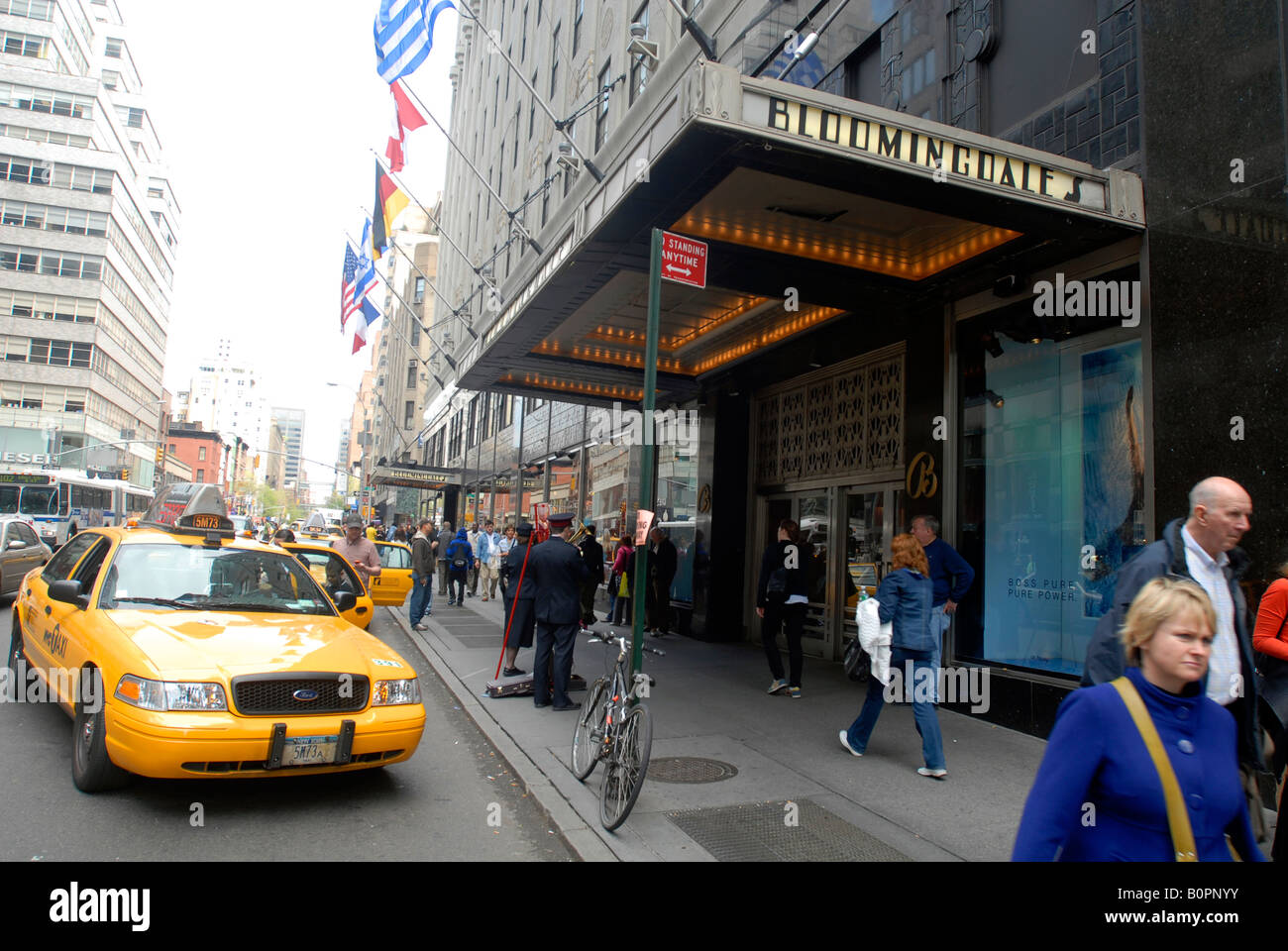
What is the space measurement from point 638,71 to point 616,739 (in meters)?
14.0

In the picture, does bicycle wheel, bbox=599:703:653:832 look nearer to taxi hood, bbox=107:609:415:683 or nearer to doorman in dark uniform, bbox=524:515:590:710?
taxi hood, bbox=107:609:415:683

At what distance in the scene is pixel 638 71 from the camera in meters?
15.7

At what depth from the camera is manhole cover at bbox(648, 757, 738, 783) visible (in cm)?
591

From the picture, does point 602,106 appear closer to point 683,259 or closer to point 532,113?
point 532,113

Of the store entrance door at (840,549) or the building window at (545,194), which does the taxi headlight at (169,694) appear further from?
the building window at (545,194)

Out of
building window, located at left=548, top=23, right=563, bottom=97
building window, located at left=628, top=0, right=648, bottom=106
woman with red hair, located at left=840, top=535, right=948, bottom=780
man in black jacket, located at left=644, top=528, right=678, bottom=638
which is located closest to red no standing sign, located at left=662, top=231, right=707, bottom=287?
woman with red hair, located at left=840, top=535, right=948, bottom=780

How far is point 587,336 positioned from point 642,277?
2.72 m

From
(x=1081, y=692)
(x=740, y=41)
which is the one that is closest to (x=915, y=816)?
(x=1081, y=692)

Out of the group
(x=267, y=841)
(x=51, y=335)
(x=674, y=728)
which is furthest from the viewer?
(x=51, y=335)

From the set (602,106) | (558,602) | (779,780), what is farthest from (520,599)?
(602,106)

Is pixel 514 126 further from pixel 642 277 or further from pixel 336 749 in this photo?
pixel 336 749

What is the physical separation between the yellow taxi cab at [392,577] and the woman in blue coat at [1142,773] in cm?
1553

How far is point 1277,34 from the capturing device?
19.1 ft

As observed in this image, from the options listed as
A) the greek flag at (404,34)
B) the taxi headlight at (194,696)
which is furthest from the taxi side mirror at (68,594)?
the greek flag at (404,34)
